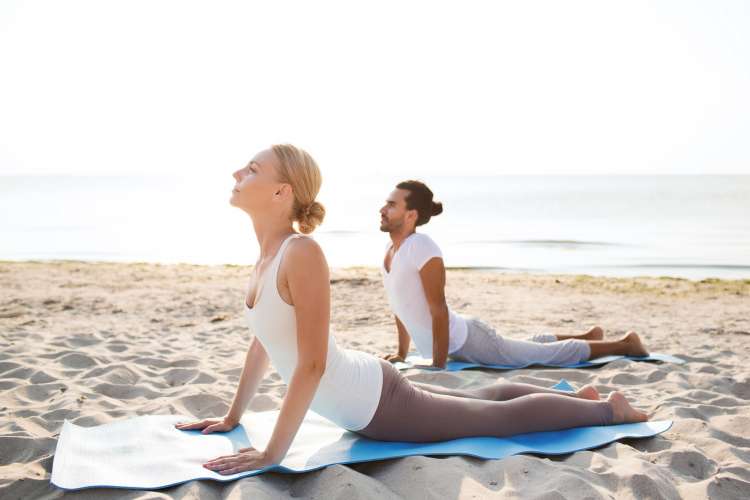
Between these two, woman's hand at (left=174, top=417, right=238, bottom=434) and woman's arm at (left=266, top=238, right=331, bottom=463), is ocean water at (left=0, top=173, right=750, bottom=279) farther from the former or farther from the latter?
woman's arm at (left=266, top=238, right=331, bottom=463)

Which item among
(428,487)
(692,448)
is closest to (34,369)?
(428,487)

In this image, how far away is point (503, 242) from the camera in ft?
84.1

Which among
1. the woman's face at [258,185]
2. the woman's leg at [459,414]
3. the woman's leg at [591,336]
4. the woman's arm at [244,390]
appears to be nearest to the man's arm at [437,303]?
the woman's leg at [591,336]

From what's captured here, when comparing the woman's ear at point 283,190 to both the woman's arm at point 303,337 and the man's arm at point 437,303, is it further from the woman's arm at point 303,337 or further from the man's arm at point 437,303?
the man's arm at point 437,303

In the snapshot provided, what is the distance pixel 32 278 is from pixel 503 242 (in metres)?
17.7

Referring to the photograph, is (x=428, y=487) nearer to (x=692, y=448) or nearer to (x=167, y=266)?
(x=692, y=448)

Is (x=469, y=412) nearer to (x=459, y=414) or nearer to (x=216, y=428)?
(x=459, y=414)

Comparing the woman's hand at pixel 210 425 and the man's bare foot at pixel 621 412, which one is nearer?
the woman's hand at pixel 210 425

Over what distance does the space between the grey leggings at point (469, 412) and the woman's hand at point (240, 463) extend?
0.58 metres

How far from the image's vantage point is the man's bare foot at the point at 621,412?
3.95 m

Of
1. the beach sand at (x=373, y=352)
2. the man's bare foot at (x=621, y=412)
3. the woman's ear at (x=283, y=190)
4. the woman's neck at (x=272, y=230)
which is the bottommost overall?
the beach sand at (x=373, y=352)

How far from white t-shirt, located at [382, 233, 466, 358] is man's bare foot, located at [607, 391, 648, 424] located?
72.9 inches

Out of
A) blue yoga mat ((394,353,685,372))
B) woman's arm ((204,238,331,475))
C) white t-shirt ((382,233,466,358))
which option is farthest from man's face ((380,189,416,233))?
woman's arm ((204,238,331,475))

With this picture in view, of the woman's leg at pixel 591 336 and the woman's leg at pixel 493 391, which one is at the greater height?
the woman's leg at pixel 493 391
